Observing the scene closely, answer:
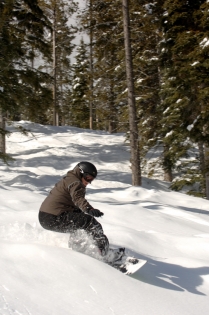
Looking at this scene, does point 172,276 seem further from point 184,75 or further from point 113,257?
point 184,75

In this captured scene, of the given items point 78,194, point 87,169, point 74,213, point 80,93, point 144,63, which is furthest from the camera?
point 80,93

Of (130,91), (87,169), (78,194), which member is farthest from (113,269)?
(130,91)

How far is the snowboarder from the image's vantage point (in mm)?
4806

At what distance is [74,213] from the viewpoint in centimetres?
501

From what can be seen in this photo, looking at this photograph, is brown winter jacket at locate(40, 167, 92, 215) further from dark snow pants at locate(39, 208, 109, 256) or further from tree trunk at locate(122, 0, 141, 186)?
tree trunk at locate(122, 0, 141, 186)

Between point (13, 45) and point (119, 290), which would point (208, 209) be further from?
point (13, 45)

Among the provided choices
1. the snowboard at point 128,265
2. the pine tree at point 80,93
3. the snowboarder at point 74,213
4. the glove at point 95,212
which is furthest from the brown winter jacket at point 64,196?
the pine tree at point 80,93

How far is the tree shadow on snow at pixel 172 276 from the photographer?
4.81 m

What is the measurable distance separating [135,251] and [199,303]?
182 cm

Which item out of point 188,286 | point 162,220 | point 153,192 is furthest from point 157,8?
point 188,286

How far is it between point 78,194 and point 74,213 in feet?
1.30

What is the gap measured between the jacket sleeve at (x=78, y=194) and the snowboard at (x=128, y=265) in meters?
0.98

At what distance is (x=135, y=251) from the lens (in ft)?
20.0

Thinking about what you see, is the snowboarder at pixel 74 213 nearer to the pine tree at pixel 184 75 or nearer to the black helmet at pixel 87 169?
the black helmet at pixel 87 169
